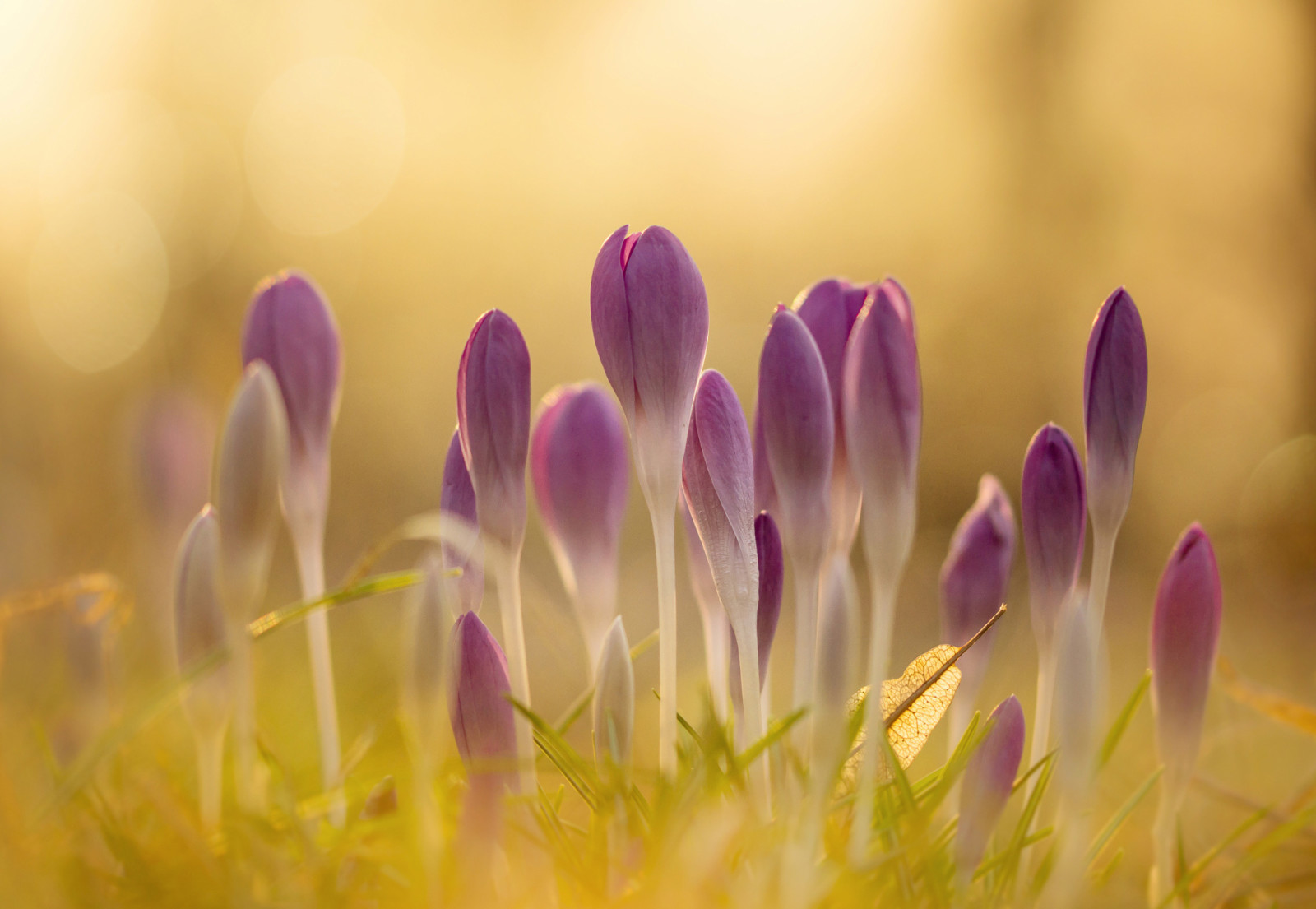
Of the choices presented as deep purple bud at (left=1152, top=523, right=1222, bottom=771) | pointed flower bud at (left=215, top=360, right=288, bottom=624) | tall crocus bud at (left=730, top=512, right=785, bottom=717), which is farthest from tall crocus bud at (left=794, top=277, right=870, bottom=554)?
pointed flower bud at (left=215, top=360, right=288, bottom=624)

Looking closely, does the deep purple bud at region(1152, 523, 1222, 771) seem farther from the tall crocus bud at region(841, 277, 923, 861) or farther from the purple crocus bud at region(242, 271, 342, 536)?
the purple crocus bud at region(242, 271, 342, 536)

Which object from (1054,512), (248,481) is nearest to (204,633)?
(248,481)

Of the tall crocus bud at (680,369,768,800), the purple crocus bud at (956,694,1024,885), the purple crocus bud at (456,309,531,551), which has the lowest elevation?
the purple crocus bud at (956,694,1024,885)

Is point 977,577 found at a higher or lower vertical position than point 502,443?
lower

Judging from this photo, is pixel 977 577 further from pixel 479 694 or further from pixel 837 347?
pixel 479 694

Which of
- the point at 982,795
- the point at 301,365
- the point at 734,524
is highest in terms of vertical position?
the point at 301,365

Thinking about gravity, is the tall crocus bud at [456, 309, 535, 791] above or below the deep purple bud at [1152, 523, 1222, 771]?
above

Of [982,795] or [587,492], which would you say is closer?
[982,795]
